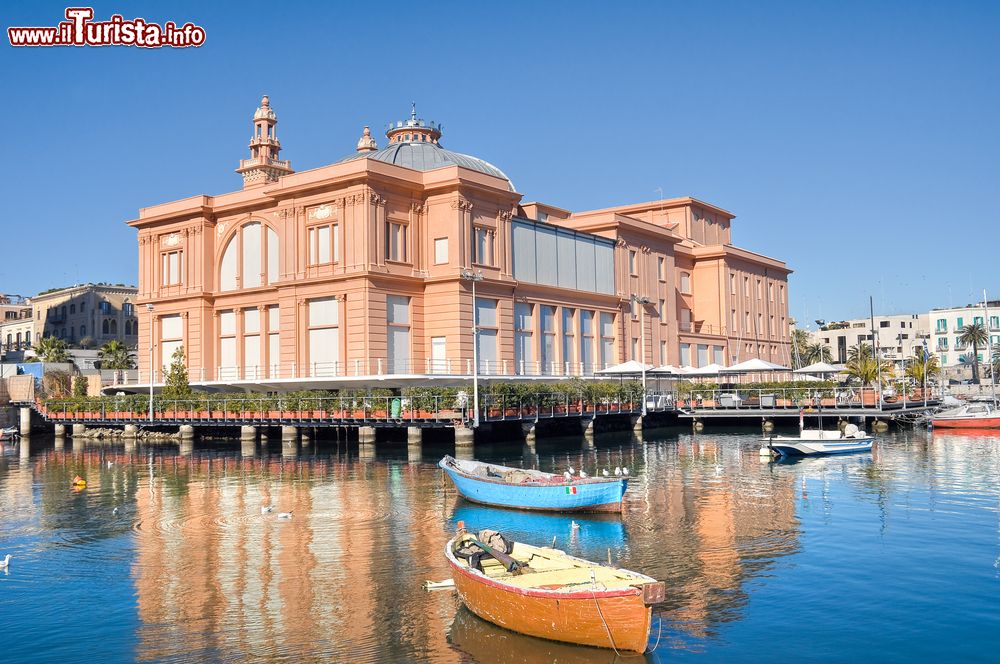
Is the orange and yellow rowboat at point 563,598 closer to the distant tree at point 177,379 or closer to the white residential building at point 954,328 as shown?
the distant tree at point 177,379

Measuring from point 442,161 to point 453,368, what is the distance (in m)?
19.3

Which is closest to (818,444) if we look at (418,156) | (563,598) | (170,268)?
(563,598)

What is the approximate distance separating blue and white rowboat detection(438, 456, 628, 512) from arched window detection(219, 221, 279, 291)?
40.5m

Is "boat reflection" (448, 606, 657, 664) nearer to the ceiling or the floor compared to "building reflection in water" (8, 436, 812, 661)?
nearer to the floor

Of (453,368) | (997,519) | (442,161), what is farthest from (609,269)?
(997,519)

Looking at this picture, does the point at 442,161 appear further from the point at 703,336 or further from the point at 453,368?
the point at 703,336

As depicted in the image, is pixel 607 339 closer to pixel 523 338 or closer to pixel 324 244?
pixel 523 338

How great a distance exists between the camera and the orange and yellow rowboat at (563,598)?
50.2 feet

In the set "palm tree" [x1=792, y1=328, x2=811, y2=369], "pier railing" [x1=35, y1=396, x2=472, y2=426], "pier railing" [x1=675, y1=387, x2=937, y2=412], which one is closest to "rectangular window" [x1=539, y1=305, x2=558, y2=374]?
"pier railing" [x1=675, y1=387, x2=937, y2=412]

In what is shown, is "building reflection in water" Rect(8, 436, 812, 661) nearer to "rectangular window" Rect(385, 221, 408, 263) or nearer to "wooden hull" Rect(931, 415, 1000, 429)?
"rectangular window" Rect(385, 221, 408, 263)

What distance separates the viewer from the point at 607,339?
77.9 meters

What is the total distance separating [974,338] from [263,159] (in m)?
93.2

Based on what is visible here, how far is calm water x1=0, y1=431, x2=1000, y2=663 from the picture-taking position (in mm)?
16703

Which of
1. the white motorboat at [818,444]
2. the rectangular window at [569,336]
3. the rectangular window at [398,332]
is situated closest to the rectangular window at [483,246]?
the rectangular window at [398,332]
